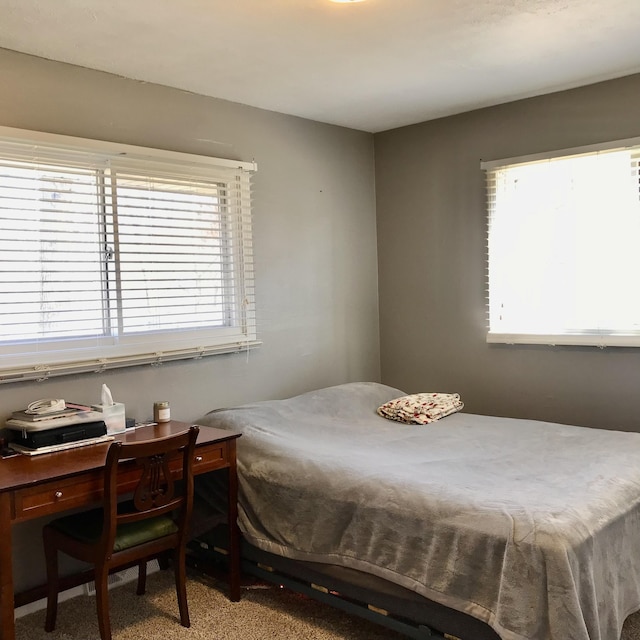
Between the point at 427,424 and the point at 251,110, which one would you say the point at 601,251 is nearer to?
the point at 427,424

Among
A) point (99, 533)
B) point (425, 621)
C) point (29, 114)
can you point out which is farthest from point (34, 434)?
point (425, 621)

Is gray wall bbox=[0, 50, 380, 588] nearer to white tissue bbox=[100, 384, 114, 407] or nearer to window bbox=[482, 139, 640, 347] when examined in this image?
white tissue bbox=[100, 384, 114, 407]

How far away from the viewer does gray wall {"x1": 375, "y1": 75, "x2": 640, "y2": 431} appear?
3500 mm

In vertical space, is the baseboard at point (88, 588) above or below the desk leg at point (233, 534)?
below

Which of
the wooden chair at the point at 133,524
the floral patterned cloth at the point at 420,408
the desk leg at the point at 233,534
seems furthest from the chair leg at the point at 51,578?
the floral patterned cloth at the point at 420,408

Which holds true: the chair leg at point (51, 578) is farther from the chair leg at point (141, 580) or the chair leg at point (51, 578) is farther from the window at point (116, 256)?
the window at point (116, 256)

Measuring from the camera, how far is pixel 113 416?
9.34 ft

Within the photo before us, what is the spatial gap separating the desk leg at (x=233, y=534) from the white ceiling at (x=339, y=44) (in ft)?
5.68

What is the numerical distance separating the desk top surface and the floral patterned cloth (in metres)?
1.03

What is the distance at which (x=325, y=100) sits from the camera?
365 centimetres

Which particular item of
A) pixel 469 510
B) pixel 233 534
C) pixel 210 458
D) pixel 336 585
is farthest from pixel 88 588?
pixel 469 510

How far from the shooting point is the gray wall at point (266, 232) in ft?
9.47

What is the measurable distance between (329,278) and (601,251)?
5.26ft

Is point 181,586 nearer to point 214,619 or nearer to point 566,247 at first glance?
point 214,619
